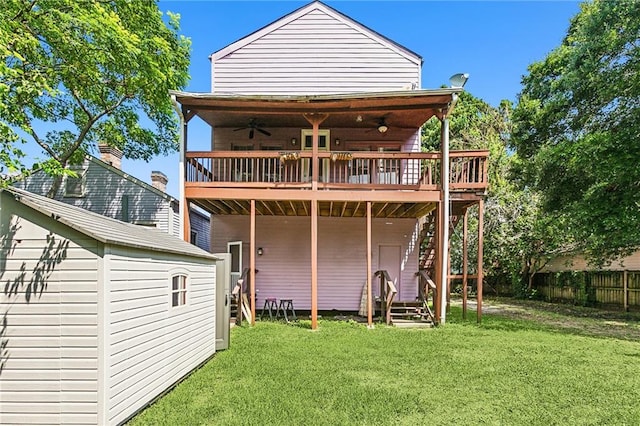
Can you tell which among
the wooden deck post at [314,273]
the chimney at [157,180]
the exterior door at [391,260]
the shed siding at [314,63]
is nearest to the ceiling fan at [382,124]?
the shed siding at [314,63]

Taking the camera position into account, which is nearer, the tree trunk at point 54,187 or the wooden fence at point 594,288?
the tree trunk at point 54,187

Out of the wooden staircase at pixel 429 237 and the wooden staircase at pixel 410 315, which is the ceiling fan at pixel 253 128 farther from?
the wooden staircase at pixel 410 315

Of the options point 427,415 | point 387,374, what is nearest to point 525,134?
point 387,374

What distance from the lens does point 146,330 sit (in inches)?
177

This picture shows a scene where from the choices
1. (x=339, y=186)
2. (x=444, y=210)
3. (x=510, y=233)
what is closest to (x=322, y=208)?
(x=339, y=186)

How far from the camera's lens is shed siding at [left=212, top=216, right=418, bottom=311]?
12.2 metres

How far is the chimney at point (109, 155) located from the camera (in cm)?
1392

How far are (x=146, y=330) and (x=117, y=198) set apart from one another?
10362 millimetres

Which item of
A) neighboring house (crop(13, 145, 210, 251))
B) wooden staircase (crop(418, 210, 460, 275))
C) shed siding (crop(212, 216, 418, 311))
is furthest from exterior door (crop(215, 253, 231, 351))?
wooden staircase (crop(418, 210, 460, 275))

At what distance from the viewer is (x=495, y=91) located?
85.0ft

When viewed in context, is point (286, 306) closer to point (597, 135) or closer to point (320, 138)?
point (320, 138)

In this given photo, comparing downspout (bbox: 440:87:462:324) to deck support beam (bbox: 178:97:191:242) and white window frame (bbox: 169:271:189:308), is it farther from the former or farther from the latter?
deck support beam (bbox: 178:97:191:242)

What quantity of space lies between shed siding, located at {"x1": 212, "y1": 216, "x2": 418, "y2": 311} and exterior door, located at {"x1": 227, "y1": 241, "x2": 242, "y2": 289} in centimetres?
18

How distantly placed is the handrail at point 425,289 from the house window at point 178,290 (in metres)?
6.66
